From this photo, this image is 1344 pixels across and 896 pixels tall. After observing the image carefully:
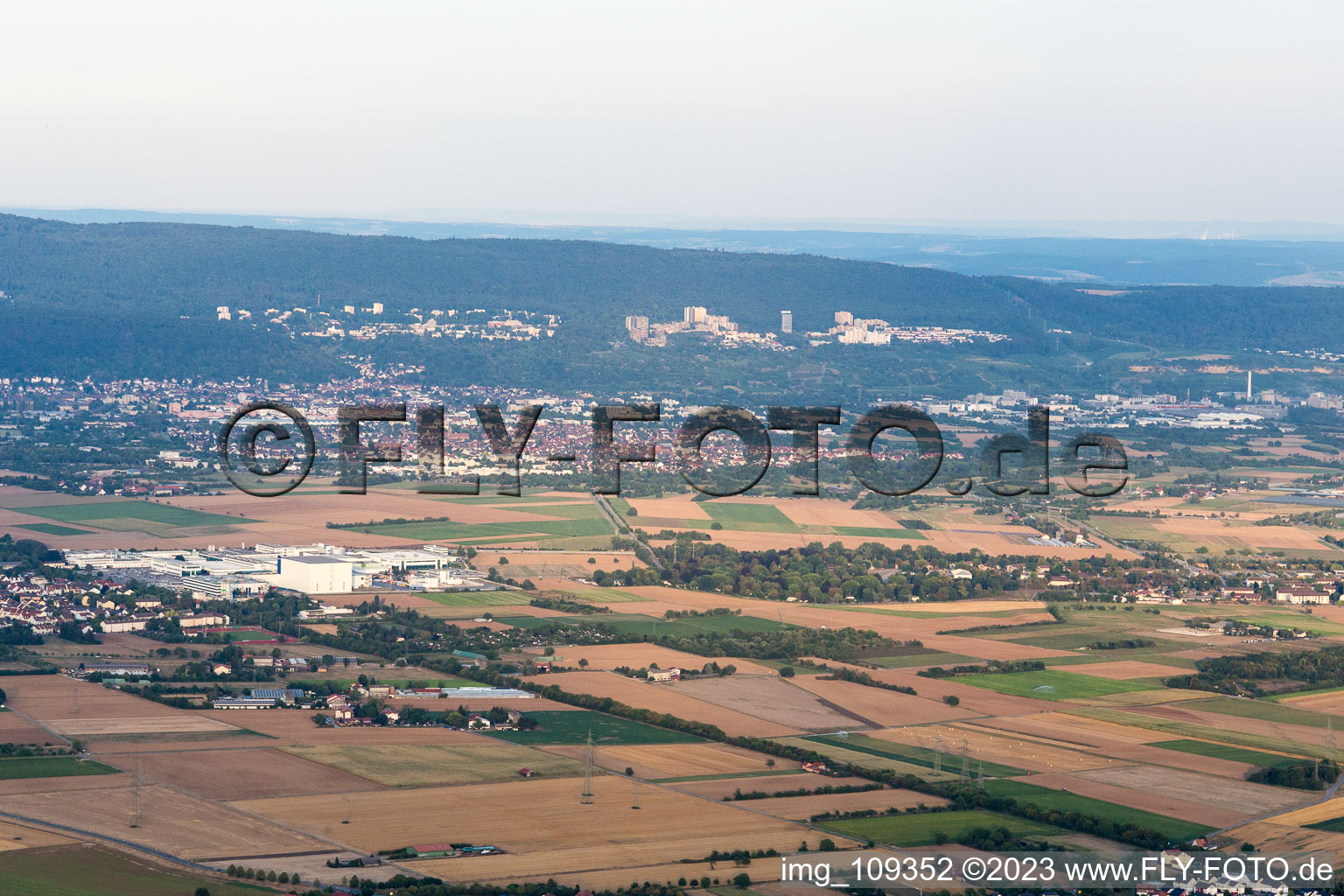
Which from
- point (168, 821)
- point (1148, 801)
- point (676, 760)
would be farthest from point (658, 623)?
point (168, 821)

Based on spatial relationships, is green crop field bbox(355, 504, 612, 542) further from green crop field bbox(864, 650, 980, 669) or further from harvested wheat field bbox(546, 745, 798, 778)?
harvested wheat field bbox(546, 745, 798, 778)

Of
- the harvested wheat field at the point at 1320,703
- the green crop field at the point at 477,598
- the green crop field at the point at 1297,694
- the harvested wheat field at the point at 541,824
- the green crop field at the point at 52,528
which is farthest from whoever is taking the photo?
the green crop field at the point at 52,528

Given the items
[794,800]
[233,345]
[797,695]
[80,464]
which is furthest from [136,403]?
[794,800]

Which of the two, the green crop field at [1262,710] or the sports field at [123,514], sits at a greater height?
the sports field at [123,514]

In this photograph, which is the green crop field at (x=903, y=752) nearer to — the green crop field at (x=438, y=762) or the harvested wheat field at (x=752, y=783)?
the harvested wheat field at (x=752, y=783)

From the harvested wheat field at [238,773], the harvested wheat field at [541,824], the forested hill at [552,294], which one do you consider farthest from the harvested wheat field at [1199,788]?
the forested hill at [552,294]

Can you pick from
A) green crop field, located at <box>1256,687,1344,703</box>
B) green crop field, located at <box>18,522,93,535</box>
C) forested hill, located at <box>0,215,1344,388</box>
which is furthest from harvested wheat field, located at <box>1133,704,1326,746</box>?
forested hill, located at <box>0,215,1344,388</box>
